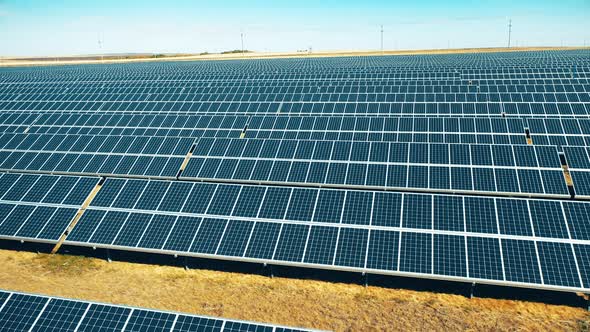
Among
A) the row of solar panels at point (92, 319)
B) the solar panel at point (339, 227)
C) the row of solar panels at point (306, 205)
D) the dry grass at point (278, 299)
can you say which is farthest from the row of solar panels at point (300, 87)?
the row of solar panels at point (92, 319)

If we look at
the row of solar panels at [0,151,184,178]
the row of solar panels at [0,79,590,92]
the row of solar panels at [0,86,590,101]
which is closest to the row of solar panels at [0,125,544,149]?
the row of solar panels at [0,151,184,178]

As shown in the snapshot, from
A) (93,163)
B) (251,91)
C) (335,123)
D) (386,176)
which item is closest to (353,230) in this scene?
(386,176)

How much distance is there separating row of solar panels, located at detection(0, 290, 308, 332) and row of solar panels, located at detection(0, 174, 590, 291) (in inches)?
206

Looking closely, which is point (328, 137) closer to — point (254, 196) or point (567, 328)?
point (254, 196)

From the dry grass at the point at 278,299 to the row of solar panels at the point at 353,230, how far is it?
99 cm

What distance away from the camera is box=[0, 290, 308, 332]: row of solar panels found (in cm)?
971

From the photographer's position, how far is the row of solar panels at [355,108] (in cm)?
2997

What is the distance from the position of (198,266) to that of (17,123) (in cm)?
2733

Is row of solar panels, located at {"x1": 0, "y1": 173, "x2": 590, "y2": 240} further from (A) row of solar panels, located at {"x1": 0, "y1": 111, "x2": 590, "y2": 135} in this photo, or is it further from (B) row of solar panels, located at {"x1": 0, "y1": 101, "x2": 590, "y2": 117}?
(B) row of solar panels, located at {"x1": 0, "y1": 101, "x2": 590, "y2": 117}

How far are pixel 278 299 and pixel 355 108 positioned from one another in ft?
69.7

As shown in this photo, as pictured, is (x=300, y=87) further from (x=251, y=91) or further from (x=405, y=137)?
(x=405, y=137)

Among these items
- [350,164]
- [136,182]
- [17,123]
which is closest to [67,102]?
[17,123]

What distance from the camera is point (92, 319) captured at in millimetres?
10219

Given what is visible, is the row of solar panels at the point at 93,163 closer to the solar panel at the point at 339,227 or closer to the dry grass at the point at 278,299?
the solar panel at the point at 339,227
